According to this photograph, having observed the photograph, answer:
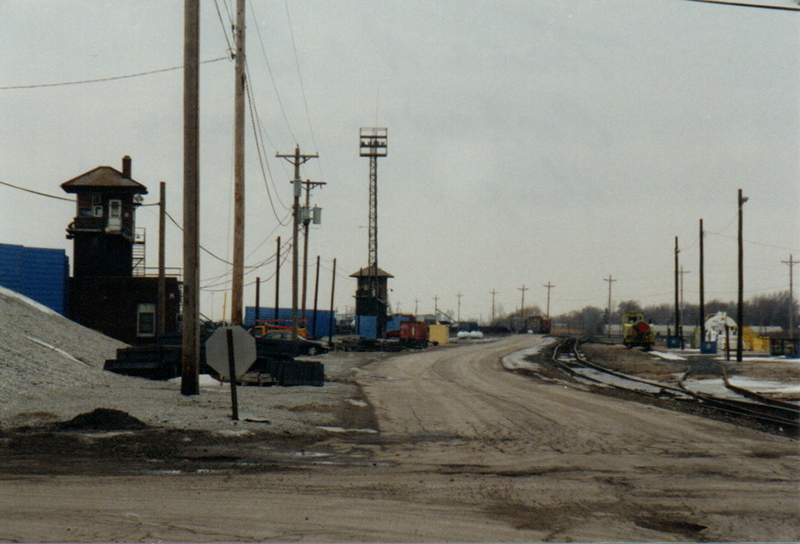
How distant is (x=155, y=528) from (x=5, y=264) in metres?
38.5

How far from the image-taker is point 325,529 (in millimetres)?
5980

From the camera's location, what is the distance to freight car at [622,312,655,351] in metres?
56.4

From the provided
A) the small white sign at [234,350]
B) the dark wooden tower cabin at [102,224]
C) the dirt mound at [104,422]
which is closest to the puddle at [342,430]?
the small white sign at [234,350]

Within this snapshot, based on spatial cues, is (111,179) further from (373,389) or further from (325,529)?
(325,529)

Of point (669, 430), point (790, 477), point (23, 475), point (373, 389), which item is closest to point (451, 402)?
point (373, 389)

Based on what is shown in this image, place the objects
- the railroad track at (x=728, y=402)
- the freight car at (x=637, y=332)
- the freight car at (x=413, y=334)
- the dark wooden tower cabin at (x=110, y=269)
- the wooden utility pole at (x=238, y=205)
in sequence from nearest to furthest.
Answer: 1. the railroad track at (x=728, y=402)
2. the wooden utility pole at (x=238, y=205)
3. the dark wooden tower cabin at (x=110, y=269)
4. the freight car at (x=637, y=332)
5. the freight car at (x=413, y=334)

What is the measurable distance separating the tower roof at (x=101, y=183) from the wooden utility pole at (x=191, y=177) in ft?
97.8

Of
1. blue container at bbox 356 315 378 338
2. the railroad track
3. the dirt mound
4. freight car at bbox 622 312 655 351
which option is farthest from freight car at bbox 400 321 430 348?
the dirt mound

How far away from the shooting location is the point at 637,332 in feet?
187

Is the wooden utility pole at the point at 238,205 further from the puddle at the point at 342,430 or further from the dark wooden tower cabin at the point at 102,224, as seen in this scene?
the dark wooden tower cabin at the point at 102,224

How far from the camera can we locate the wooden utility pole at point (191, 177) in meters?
15.6

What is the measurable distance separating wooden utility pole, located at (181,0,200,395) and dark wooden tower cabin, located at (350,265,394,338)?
53.6 meters

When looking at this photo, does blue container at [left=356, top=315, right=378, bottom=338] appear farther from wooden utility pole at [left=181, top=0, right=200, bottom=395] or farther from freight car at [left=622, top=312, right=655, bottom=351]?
wooden utility pole at [left=181, top=0, right=200, bottom=395]

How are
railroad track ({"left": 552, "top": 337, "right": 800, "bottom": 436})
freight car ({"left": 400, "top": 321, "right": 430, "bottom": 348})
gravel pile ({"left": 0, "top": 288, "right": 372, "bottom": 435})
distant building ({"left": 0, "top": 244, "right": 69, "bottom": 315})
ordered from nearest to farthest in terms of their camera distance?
gravel pile ({"left": 0, "top": 288, "right": 372, "bottom": 435})
railroad track ({"left": 552, "top": 337, "right": 800, "bottom": 436})
distant building ({"left": 0, "top": 244, "right": 69, "bottom": 315})
freight car ({"left": 400, "top": 321, "right": 430, "bottom": 348})
